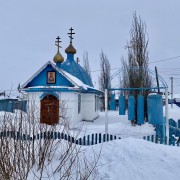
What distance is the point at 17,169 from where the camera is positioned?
3670 mm

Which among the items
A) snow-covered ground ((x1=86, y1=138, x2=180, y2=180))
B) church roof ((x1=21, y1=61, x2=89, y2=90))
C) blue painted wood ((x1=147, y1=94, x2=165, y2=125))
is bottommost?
snow-covered ground ((x1=86, y1=138, x2=180, y2=180))

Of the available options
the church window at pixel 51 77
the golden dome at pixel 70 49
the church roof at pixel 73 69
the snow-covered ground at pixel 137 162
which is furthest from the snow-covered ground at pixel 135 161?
the golden dome at pixel 70 49

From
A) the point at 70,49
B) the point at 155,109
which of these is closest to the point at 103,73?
the point at 70,49

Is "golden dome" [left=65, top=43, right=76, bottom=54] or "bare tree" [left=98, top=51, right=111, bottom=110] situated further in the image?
"bare tree" [left=98, top=51, right=111, bottom=110]

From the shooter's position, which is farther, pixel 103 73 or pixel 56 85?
pixel 103 73

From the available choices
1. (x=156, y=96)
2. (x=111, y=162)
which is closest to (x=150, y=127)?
(x=156, y=96)

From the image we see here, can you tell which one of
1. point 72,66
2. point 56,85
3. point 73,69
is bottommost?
point 56,85

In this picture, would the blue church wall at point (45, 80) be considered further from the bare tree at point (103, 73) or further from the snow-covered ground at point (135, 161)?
the bare tree at point (103, 73)

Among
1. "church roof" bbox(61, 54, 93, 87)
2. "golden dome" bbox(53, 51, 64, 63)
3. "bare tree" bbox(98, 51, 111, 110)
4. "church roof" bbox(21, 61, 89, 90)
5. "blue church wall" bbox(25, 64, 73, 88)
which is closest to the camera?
"church roof" bbox(21, 61, 89, 90)

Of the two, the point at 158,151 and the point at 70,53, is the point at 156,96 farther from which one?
the point at 70,53

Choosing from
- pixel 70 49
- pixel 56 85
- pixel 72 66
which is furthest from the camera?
pixel 70 49

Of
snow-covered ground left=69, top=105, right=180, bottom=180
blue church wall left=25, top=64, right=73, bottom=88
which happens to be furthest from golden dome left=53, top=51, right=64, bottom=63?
snow-covered ground left=69, top=105, right=180, bottom=180

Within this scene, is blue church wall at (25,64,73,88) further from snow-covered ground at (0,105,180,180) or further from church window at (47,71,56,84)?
snow-covered ground at (0,105,180,180)

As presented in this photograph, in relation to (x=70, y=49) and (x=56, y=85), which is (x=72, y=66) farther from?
(x=56, y=85)
